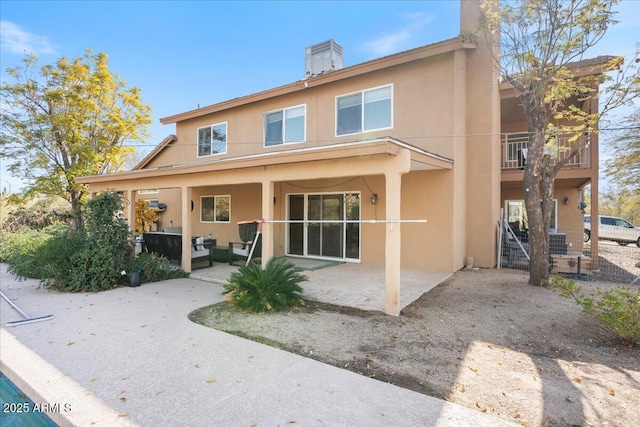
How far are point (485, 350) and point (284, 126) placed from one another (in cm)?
947

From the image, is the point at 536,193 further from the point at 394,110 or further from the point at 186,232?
the point at 186,232

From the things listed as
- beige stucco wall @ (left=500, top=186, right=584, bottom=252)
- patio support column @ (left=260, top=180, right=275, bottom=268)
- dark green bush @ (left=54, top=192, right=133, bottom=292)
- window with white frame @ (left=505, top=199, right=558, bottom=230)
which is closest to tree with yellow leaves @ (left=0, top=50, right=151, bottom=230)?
dark green bush @ (left=54, top=192, right=133, bottom=292)

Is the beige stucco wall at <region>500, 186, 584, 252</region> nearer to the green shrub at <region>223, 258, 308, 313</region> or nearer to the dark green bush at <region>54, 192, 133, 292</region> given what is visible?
the green shrub at <region>223, 258, 308, 313</region>

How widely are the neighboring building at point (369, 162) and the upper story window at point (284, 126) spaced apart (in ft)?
0.12

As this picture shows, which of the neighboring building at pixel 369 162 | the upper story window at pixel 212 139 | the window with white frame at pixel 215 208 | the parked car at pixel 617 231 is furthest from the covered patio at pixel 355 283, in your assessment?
the parked car at pixel 617 231

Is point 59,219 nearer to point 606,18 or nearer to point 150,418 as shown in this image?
point 150,418

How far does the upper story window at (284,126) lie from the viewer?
11.3 m

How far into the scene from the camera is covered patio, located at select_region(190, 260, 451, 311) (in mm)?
6453

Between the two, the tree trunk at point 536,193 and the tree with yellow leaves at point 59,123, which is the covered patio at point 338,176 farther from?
the tree with yellow leaves at point 59,123

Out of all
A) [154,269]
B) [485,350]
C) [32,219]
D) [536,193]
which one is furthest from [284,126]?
[32,219]

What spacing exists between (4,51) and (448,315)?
58.3 feet

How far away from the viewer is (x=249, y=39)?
14.5m

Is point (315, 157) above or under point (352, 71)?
under

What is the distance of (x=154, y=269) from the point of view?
27.9 feet
